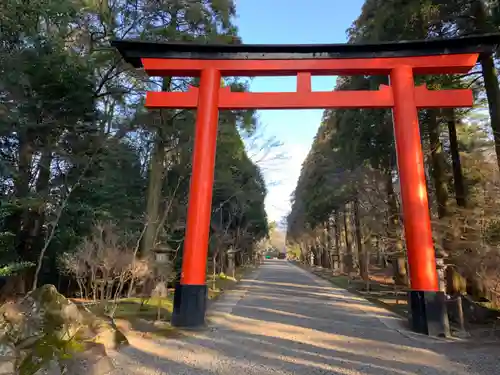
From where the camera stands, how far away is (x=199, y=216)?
6605 mm

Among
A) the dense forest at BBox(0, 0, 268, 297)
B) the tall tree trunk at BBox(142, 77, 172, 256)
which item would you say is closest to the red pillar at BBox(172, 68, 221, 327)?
the dense forest at BBox(0, 0, 268, 297)

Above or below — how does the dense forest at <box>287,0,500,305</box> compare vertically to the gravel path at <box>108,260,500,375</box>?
above

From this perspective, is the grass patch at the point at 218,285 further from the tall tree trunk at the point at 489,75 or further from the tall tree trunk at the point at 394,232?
the tall tree trunk at the point at 489,75

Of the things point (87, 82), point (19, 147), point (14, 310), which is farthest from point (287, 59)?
point (19, 147)

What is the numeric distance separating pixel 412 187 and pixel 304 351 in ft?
12.3

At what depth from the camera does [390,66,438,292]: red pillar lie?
6.06m

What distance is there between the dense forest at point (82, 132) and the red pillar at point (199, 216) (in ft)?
4.61

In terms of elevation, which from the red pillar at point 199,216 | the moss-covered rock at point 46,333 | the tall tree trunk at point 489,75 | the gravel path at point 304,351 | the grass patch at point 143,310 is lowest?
the gravel path at point 304,351

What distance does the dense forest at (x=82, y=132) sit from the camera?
7750 millimetres

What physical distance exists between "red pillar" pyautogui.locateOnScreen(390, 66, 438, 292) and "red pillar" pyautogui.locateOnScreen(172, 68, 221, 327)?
3814mm

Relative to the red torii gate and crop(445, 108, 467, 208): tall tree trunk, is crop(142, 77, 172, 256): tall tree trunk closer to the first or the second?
the red torii gate

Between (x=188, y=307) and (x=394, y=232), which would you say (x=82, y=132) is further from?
(x=394, y=232)

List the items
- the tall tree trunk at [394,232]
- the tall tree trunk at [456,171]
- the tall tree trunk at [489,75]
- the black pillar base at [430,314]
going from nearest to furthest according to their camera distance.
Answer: the black pillar base at [430,314] → the tall tree trunk at [489,75] → the tall tree trunk at [456,171] → the tall tree trunk at [394,232]

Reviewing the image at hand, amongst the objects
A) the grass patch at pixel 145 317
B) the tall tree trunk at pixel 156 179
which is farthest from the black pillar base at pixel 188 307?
the tall tree trunk at pixel 156 179
